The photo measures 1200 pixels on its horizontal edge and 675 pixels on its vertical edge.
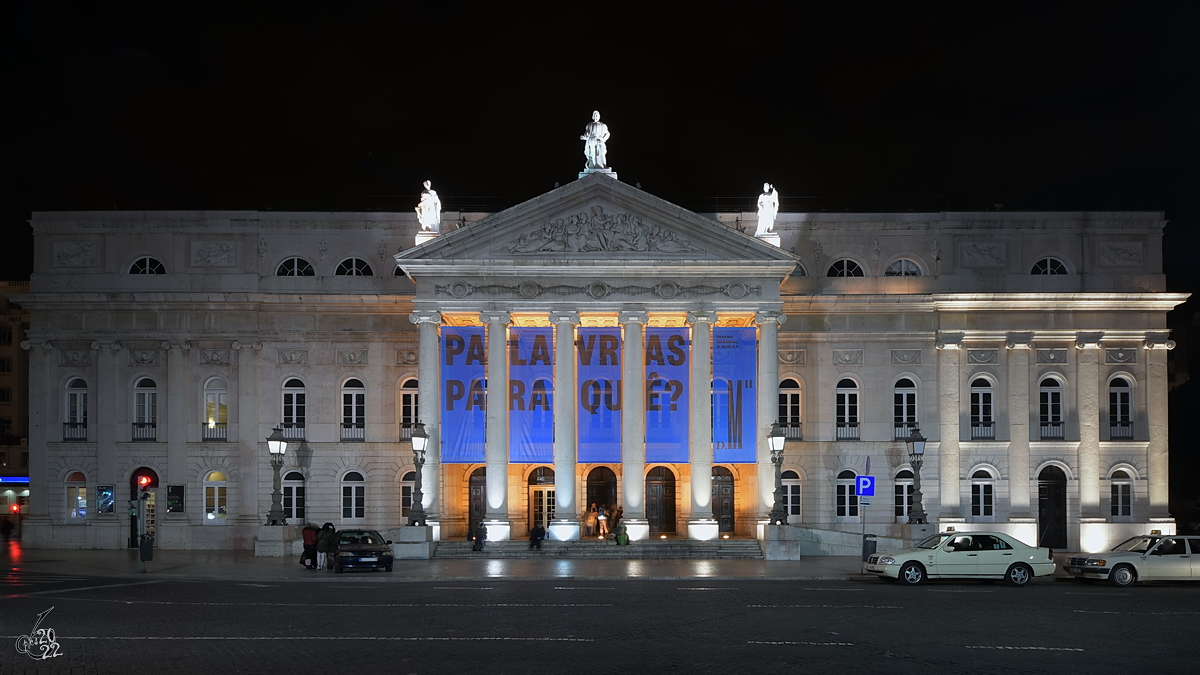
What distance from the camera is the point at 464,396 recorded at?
42.8m

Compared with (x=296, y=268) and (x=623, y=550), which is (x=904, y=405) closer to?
(x=623, y=550)

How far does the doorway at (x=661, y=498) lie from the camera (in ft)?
157

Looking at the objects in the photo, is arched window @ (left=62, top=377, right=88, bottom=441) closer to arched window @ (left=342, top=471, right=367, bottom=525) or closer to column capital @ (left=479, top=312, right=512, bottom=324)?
arched window @ (left=342, top=471, right=367, bottom=525)

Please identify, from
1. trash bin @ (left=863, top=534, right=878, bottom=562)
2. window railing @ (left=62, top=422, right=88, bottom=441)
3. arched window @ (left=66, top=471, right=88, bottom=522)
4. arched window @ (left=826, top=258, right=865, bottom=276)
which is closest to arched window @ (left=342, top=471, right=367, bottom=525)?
arched window @ (left=66, top=471, right=88, bottom=522)

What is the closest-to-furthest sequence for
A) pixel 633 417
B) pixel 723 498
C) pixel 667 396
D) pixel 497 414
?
pixel 497 414 → pixel 633 417 → pixel 667 396 → pixel 723 498

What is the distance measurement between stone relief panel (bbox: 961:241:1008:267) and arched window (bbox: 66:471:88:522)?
39.0 metres

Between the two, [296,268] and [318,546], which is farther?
[296,268]

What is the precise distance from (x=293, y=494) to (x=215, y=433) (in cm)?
419

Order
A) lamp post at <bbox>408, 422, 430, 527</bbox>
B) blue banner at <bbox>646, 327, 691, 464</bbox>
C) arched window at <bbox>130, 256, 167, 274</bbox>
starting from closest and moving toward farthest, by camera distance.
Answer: lamp post at <bbox>408, 422, 430, 527</bbox> → blue banner at <bbox>646, 327, 691, 464</bbox> → arched window at <bbox>130, 256, 167, 274</bbox>

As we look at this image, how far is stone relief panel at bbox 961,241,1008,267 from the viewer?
4888 cm

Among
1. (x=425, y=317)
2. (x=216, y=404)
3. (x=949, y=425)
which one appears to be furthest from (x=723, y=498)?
(x=216, y=404)

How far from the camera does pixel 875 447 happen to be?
158 feet

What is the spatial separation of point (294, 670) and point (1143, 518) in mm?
41794

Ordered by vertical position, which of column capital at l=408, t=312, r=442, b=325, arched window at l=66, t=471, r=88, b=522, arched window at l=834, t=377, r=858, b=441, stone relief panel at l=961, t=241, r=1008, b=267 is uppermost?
stone relief panel at l=961, t=241, r=1008, b=267
